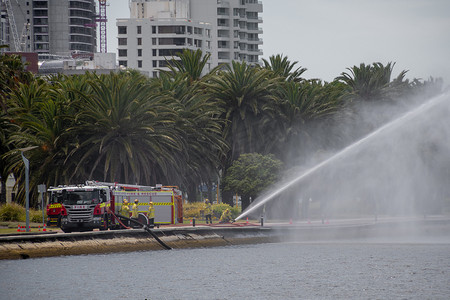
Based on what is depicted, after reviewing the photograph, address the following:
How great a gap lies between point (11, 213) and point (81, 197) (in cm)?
1695

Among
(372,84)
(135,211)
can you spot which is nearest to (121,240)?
(135,211)

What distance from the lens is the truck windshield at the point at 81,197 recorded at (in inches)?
2306

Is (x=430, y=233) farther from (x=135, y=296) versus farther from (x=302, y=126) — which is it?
(x=135, y=296)

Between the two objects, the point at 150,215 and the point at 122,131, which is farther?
the point at 122,131

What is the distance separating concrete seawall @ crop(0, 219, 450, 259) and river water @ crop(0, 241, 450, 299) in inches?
25.1

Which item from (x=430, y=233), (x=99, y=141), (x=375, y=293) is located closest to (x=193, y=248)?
(x=99, y=141)

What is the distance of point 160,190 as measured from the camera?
66.9 meters

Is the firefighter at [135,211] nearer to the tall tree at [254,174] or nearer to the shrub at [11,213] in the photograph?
the shrub at [11,213]

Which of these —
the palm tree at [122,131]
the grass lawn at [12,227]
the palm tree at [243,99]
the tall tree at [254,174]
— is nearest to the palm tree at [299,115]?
the palm tree at [243,99]

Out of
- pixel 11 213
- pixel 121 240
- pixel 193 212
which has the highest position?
pixel 11 213

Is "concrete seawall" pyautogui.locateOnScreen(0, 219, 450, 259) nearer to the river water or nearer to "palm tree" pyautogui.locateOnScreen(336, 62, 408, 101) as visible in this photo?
the river water

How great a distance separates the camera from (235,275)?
163ft

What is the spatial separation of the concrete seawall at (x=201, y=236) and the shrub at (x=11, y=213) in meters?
18.1

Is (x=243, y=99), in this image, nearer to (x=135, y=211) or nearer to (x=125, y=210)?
(x=135, y=211)
